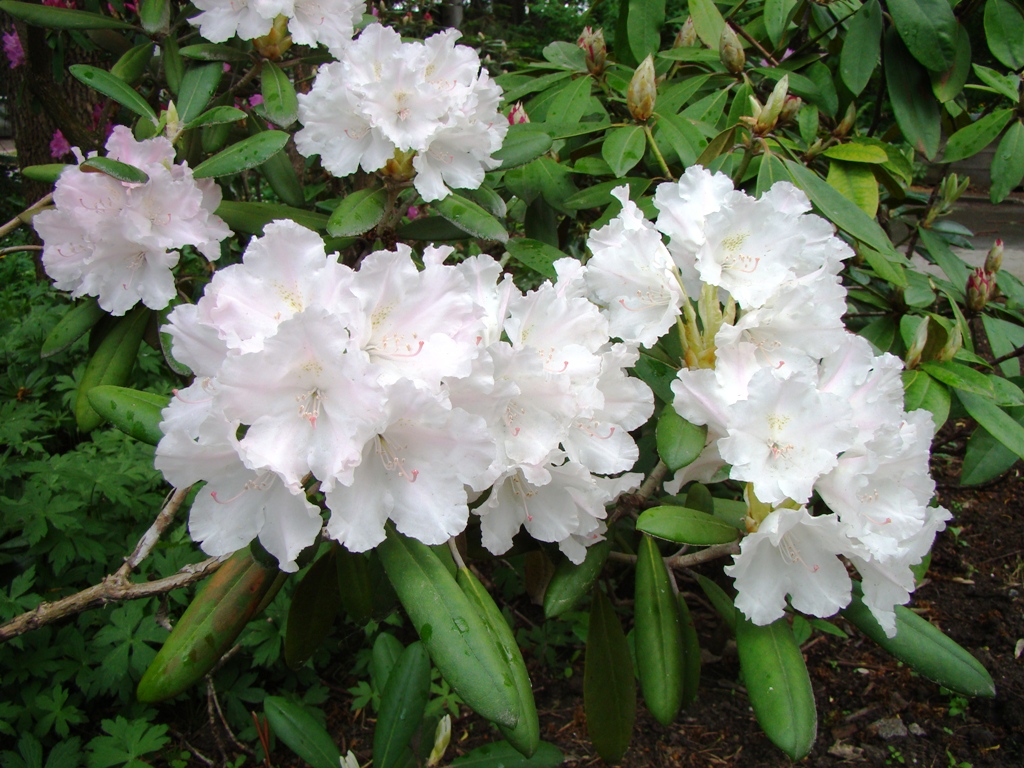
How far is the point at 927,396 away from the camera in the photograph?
4.53 feet

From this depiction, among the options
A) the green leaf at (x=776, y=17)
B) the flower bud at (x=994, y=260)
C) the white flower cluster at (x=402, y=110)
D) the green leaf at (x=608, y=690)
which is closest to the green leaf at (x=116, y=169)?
the white flower cluster at (x=402, y=110)

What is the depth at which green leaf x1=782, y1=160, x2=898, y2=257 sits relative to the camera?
134 centimetres

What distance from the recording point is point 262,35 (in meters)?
1.43

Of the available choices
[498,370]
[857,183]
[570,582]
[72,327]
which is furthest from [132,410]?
[857,183]

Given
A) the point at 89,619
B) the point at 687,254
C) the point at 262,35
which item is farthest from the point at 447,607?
the point at 89,619

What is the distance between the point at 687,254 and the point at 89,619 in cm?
191

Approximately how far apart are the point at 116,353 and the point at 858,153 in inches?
63.4

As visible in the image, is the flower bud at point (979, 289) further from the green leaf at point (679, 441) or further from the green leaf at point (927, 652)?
the green leaf at point (679, 441)

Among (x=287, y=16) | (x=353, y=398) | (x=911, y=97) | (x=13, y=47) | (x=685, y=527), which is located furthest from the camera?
(x=13, y=47)

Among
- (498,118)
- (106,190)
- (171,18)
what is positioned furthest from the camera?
(171,18)

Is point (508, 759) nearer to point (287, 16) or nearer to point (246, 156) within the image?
point (246, 156)

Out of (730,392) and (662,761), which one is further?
(662,761)

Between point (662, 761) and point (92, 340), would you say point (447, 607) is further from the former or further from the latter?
point (662, 761)

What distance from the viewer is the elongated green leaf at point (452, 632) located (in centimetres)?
87
